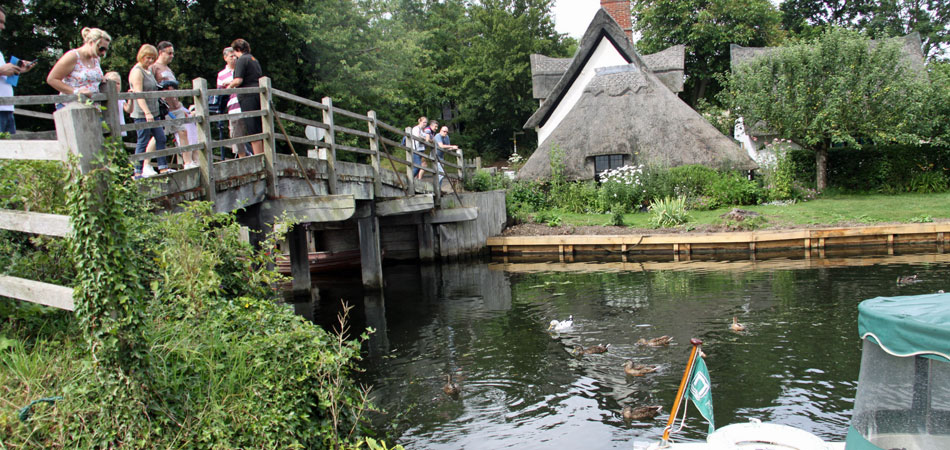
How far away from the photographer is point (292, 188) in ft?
37.9

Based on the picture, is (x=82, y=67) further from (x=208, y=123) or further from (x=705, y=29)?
(x=705, y=29)

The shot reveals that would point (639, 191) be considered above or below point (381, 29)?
below

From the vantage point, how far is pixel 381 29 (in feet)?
102

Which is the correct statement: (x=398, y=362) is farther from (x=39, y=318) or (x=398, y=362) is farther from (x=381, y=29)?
(x=381, y=29)

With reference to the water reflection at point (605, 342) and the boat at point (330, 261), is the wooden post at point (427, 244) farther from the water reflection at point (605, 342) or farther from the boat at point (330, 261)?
the water reflection at point (605, 342)

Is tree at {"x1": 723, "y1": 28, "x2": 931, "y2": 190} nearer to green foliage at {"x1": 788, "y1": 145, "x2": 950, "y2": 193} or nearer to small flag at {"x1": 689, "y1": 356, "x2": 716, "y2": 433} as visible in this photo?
green foliage at {"x1": 788, "y1": 145, "x2": 950, "y2": 193}

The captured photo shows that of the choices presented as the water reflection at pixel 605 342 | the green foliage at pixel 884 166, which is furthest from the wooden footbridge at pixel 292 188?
the green foliage at pixel 884 166

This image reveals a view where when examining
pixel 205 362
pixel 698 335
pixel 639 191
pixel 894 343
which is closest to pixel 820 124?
pixel 639 191

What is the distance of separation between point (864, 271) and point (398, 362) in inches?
432

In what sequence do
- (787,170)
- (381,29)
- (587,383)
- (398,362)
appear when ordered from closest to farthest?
1. (587,383)
2. (398,362)
3. (787,170)
4. (381,29)

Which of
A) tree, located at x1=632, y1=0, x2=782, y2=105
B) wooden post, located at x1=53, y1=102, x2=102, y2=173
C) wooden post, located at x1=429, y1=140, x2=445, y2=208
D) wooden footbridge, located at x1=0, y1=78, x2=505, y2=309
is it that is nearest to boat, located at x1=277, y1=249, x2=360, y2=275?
wooden footbridge, located at x1=0, y1=78, x2=505, y2=309

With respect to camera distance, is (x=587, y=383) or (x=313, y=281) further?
(x=313, y=281)

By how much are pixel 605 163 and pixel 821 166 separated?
7.99 metres

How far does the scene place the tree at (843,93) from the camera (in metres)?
23.5
